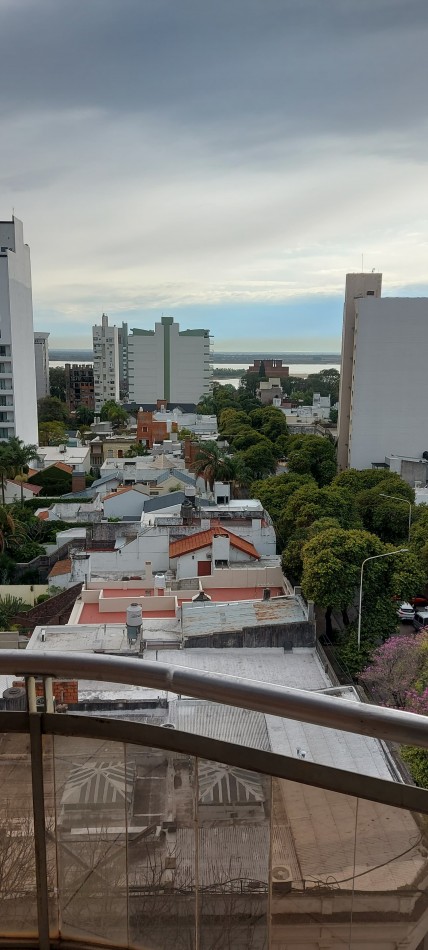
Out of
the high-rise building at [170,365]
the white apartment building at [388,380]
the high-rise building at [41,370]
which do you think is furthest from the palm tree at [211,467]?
the high-rise building at [41,370]

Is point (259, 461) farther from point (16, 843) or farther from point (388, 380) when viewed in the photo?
point (16, 843)

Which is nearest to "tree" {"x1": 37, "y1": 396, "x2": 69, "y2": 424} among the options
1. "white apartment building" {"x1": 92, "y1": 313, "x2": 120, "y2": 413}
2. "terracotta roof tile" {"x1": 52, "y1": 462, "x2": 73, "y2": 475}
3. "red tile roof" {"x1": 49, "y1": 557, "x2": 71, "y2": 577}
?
"white apartment building" {"x1": 92, "y1": 313, "x2": 120, "y2": 413}

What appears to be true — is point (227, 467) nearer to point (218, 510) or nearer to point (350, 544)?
point (218, 510)

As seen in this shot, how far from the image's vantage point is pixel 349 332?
40062mm

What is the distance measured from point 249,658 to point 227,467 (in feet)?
52.6

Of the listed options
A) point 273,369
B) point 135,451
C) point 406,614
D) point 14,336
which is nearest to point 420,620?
point 406,614

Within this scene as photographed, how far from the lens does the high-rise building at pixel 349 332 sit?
39969 mm

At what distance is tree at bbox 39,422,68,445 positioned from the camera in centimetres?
4678

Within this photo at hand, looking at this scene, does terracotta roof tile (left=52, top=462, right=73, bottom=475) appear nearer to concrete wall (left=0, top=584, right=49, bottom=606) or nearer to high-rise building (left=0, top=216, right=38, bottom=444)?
high-rise building (left=0, top=216, right=38, bottom=444)

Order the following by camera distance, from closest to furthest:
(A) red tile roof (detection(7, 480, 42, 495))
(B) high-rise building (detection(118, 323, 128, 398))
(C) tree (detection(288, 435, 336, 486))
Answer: (A) red tile roof (detection(7, 480, 42, 495)) → (C) tree (detection(288, 435, 336, 486)) → (B) high-rise building (detection(118, 323, 128, 398))

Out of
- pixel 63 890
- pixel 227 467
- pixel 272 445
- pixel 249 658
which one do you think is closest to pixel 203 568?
pixel 249 658

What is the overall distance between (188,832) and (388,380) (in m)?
39.0

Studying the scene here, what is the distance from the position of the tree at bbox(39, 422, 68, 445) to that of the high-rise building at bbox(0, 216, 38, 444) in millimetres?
6797

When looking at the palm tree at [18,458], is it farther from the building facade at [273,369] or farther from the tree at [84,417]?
the building facade at [273,369]
